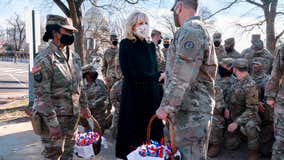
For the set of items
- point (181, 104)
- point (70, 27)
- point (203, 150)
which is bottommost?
point (203, 150)

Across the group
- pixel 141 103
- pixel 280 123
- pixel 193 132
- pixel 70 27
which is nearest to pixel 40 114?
pixel 70 27

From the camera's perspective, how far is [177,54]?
2.71m

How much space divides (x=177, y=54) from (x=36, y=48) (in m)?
5.97

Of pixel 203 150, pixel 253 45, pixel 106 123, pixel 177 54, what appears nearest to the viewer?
pixel 177 54

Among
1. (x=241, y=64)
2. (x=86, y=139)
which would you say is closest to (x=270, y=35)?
(x=241, y=64)

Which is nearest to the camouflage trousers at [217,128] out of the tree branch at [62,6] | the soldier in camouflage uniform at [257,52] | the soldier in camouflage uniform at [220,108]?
the soldier in camouflage uniform at [220,108]

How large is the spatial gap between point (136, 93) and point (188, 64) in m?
1.48

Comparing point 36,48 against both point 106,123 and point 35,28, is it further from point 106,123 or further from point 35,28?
point 106,123

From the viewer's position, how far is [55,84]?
3.45 m

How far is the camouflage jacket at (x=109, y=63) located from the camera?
25.5 ft

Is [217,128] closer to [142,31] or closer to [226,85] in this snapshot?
[226,85]

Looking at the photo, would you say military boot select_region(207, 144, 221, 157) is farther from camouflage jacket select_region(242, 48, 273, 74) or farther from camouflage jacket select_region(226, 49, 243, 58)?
camouflage jacket select_region(226, 49, 243, 58)

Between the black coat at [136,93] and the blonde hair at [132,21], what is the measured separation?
69mm

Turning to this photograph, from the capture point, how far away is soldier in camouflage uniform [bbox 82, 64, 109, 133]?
19.7ft
